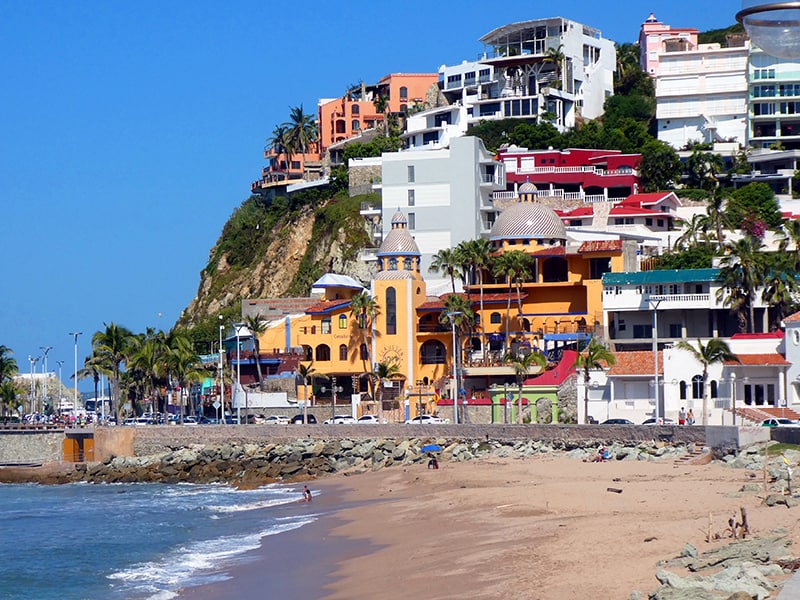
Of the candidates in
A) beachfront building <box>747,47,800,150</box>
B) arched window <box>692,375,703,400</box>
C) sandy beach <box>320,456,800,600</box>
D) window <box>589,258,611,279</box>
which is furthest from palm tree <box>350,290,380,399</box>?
beachfront building <box>747,47,800,150</box>

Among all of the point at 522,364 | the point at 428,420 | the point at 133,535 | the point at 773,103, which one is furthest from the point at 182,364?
the point at 773,103

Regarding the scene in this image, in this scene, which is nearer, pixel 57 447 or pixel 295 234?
pixel 57 447

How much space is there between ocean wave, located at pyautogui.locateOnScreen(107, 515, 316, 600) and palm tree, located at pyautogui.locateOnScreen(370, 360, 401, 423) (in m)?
33.6

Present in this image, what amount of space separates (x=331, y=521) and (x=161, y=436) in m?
31.3

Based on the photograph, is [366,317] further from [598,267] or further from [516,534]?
[516,534]

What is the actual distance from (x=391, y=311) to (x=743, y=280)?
2137cm

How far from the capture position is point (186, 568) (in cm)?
3275

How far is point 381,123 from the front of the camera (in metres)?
122

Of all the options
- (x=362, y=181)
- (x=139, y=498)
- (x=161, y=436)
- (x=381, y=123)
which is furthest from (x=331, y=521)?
(x=381, y=123)

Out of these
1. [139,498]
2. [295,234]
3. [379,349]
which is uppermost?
[295,234]

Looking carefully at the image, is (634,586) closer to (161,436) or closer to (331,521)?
(331,521)

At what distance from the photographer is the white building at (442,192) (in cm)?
9175

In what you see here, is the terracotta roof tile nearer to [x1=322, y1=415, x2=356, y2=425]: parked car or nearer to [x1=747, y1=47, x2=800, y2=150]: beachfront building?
[x1=322, y1=415, x2=356, y2=425]: parked car

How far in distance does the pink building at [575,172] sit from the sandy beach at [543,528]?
175ft
